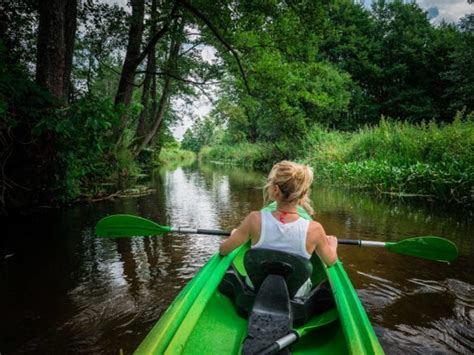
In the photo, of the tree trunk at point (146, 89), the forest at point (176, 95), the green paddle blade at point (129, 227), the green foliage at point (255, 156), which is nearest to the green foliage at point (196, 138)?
the green foliage at point (255, 156)

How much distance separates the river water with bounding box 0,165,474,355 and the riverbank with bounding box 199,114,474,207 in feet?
3.69

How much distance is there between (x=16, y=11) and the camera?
22.3 feet

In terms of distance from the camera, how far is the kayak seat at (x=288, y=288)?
6.52 feet

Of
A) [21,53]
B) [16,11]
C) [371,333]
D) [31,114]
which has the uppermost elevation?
[16,11]

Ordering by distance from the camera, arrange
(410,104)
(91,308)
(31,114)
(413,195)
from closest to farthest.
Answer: (91,308), (31,114), (413,195), (410,104)

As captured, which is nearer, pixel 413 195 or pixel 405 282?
pixel 405 282

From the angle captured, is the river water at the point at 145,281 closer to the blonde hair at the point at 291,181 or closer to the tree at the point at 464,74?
the blonde hair at the point at 291,181

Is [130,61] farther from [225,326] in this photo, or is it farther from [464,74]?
[464,74]

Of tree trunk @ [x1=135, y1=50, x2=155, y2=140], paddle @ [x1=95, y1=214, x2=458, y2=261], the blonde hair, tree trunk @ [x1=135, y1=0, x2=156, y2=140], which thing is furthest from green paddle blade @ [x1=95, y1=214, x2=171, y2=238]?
tree trunk @ [x1=135, y1=50, x2=155, y2=140]

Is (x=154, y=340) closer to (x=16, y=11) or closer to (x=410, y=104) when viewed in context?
(x=16, y=11)

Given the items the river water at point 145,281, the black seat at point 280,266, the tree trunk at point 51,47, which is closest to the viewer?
the black seat at point 280,266

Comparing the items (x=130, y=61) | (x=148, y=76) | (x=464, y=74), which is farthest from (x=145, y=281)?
(x=464, y=74)

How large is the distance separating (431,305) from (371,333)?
5.76 ft

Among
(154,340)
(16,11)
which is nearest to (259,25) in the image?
(16,11)
